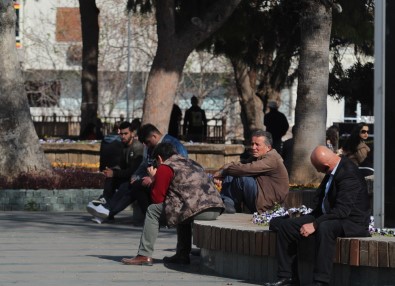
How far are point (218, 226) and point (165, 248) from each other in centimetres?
267

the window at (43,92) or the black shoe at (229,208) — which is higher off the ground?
the window at (43,92)

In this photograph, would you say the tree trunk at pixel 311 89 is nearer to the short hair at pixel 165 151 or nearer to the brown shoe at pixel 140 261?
the short hair at pixel 165 151

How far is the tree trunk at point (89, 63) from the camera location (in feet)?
102

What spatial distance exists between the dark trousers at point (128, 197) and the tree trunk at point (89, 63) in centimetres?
1445

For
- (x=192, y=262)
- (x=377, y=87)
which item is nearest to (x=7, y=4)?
(x=192, y=262)

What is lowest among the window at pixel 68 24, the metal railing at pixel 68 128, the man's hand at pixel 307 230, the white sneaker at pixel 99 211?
the white sneaker at pixel 99 211

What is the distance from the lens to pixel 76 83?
193 ft

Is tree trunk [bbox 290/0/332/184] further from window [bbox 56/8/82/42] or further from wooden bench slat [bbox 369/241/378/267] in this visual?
window [bbox 56/8/82/42]

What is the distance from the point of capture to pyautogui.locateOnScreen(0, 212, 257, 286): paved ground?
11242 mm

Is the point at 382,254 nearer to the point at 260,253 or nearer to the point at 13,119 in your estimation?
the point at 260,253

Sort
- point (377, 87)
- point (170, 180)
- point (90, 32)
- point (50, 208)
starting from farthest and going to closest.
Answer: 1. point (90, 32)
2. point (50, 208)
3. point (170, 180)
4. point (377, 87)

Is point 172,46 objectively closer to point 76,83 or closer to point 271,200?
point 271,200

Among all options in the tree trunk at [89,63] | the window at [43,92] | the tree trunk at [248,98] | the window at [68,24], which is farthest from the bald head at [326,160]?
the window at [68,24]

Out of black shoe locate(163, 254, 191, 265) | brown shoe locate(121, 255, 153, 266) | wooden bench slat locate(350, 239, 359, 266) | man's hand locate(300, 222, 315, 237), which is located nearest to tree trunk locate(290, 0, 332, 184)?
black shoe locate(163, 254, 191, 265)
